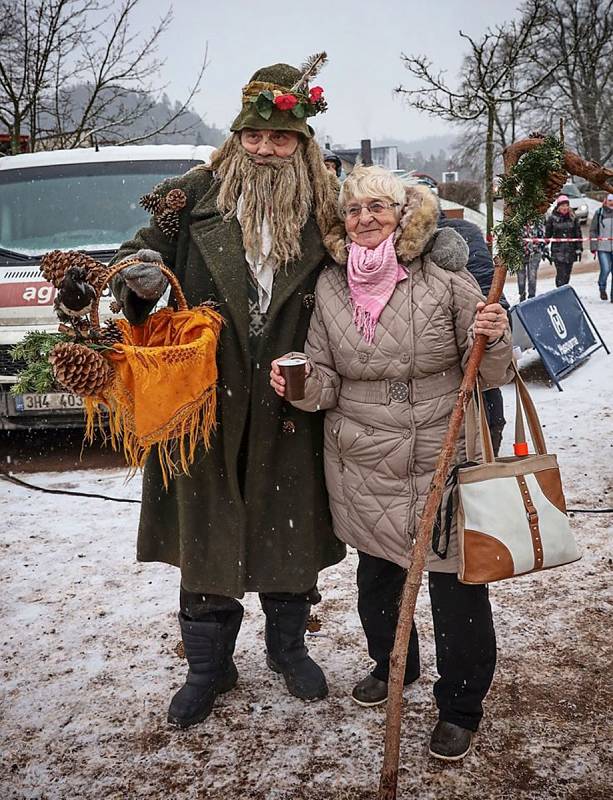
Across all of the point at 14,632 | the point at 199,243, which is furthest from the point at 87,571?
the point at 199,243

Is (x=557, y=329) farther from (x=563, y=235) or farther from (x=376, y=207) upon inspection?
(x=563, y=235)

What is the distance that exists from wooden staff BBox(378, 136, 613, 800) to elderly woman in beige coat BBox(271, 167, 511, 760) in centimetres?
13

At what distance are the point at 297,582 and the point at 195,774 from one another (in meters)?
0.71

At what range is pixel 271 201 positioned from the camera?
8.56ft

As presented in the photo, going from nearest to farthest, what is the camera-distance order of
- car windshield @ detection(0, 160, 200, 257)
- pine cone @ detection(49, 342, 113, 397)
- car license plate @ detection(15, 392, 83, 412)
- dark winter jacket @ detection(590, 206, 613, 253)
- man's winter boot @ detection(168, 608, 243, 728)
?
pine cone @ detection(49, 342, 113, 397) < man's winter boot @ detection(168, 608, 243, 728) < car license plate @ detection(15, 392, 83, 412) < car windshield @ detection(0, 160, 200, 257) < dark winter jacket @ detection(590, 206, 613, 253)

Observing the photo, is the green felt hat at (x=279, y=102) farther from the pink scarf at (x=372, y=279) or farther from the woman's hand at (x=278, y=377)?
the woman's hand at (x=278, y=377)

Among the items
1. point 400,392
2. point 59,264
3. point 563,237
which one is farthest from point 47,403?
point 563,237

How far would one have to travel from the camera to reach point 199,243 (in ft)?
8.59

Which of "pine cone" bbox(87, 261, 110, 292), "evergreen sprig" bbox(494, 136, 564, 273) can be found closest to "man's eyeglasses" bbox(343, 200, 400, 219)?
"evergreen sprig" bbox(494, 136, 564, 273)

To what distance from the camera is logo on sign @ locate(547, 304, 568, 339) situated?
26.7 ft

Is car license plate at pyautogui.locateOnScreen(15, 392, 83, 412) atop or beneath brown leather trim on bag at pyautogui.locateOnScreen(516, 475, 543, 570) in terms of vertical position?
beneath

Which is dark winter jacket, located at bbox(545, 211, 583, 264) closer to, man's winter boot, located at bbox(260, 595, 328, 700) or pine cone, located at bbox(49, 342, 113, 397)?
man's winter boot, located at bbox(260, 595, 328, 700)

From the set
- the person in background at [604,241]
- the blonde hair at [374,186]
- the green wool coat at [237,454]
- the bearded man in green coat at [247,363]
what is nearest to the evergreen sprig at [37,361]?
the bearded man in green coat at [247,363]

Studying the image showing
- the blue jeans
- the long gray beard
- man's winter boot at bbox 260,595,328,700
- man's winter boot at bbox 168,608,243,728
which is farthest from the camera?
the blue jeans
